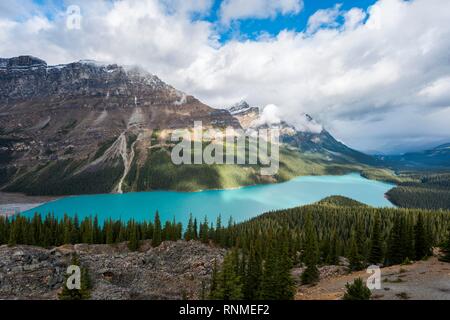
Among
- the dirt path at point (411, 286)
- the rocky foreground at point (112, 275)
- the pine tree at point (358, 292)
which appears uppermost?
the pine tree at point (358, 292)

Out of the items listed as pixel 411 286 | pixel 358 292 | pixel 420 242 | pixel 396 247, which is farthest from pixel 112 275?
pixel 420 242

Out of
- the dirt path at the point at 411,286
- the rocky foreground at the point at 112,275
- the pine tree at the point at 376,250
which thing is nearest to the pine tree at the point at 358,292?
the dirt path at the point at 411,286

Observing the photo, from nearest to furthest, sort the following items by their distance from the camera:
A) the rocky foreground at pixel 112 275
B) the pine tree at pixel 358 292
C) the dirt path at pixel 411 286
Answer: the pine tree at pixel 358 292
the dirt path at pixel 411 286
the rocky foreground at pixel 112 275

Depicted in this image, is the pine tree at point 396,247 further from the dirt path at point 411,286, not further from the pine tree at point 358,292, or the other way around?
the pine tree at point 358,292

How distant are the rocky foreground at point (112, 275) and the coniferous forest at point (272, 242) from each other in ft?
18.3

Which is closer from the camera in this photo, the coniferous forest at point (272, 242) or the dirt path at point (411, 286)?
the dirt path at point (411, 286)

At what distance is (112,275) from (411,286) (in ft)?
123

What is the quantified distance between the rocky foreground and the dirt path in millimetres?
15128

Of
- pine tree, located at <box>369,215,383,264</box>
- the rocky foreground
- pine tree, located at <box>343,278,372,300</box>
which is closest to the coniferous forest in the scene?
pine tree, located at <box>369,215,383,264</box>

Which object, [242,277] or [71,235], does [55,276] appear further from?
[71,235]

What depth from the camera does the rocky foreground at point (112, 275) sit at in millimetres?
35156

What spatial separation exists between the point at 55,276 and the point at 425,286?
43.6 meters
